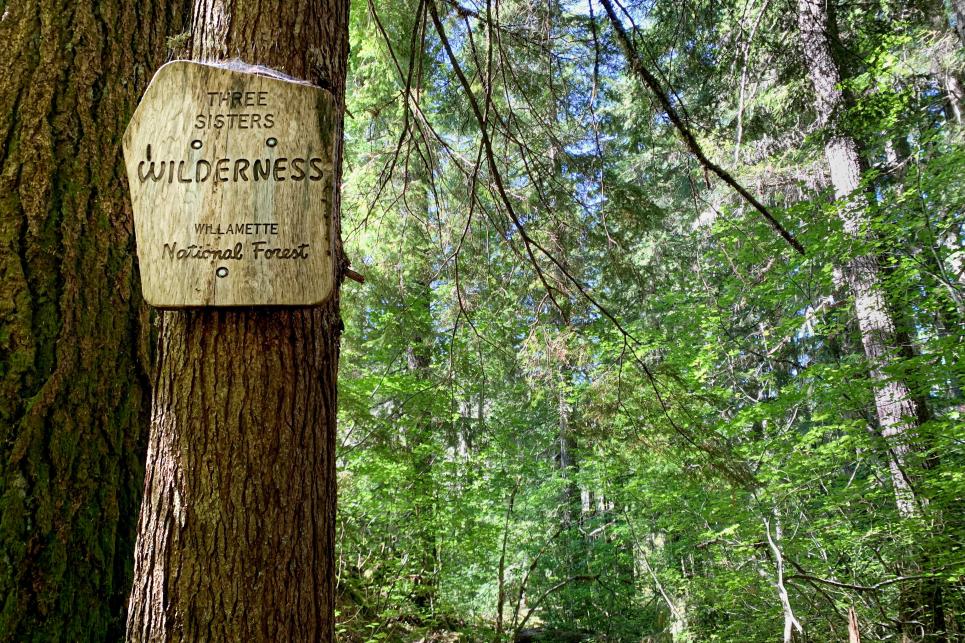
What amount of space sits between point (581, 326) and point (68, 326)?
13.2ft

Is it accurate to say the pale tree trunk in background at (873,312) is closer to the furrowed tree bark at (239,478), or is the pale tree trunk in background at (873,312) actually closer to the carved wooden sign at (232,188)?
the carved wooden sign at (232,188)

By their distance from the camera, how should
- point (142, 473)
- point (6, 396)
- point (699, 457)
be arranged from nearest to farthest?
point (6, 396), point (142, 473), point (699, 457)

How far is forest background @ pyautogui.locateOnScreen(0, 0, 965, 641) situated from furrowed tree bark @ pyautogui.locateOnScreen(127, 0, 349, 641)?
619 mm

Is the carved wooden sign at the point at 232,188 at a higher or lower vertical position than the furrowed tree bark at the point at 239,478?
higher

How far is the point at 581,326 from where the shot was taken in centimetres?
523

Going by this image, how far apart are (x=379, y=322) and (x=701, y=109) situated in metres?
3.96

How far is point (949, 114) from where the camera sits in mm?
12461

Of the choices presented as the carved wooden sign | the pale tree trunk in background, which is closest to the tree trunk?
the pale tree trunk in background

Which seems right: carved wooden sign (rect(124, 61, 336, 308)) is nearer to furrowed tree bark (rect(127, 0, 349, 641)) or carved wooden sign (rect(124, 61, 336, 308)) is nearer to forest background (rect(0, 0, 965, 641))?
furrowed tree bark (rect(127, 0, 349, 641))

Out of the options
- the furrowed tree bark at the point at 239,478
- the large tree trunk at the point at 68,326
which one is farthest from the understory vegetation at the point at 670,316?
the furrowed tree bark at the point at 239,478

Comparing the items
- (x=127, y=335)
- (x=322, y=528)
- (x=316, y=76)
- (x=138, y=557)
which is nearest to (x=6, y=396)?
(x=127, y=335)

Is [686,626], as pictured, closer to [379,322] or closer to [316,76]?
[379,322]

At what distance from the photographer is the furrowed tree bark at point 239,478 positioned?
1.16 metres

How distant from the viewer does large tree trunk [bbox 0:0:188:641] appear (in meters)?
1.61
